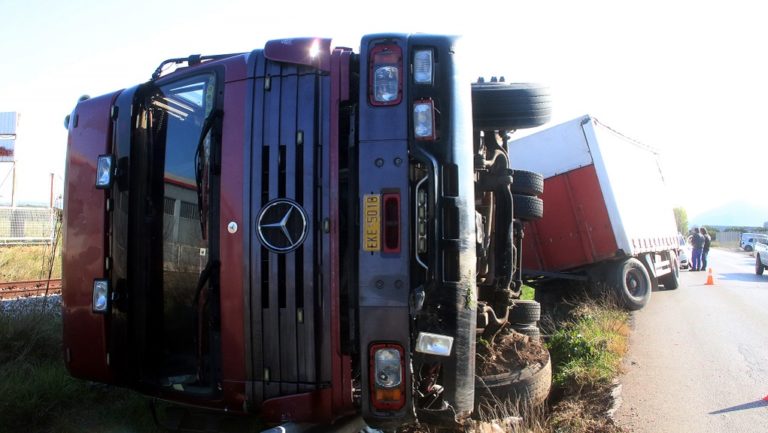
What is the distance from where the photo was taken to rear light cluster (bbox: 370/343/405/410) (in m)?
2.59

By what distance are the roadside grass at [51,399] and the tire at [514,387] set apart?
2236mm

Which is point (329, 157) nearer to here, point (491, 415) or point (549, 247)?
point (491, 415)

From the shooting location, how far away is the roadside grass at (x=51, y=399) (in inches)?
153

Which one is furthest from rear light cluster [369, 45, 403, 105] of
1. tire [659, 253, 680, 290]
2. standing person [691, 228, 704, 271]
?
standing person [691, 228, 704, 271]

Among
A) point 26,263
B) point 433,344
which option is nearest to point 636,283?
point 433,344

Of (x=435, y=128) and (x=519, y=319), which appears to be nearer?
(x=435, y=128)

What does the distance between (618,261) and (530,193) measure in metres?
5.18

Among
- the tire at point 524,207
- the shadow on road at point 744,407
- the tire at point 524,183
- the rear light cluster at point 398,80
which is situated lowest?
the shadow on road at point 744,407

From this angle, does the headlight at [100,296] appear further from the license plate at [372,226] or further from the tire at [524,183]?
the tire at [524,183]

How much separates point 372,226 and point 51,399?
3232mm

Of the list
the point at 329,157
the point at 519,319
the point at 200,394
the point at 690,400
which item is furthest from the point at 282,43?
the point at 690,400

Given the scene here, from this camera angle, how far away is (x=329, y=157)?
108 inches

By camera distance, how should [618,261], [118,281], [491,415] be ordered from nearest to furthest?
[118,281] → [491,415] → [618,261]

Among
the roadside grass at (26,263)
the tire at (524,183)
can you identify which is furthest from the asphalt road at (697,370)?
the roadside grass at (26,263)
